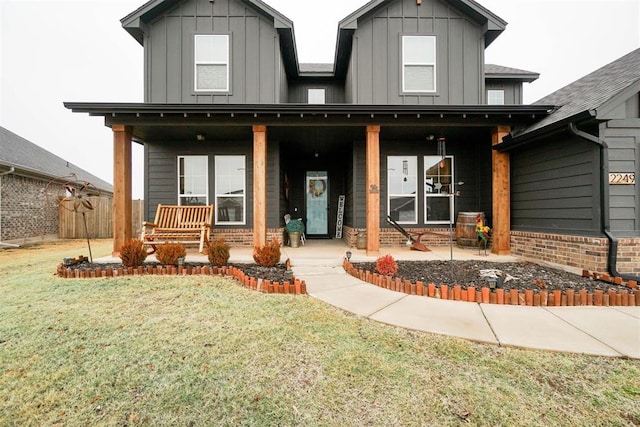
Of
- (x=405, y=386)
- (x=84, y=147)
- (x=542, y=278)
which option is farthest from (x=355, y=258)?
(x=84, y=147)

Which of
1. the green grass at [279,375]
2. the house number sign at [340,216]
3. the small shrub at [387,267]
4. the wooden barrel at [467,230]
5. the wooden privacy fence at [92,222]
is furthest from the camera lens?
the wooden privacy fence at [92,222]

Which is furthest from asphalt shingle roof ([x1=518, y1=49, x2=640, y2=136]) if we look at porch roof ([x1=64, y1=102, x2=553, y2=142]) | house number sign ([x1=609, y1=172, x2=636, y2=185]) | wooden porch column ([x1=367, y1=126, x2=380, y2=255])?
wooden porch column ([x1=367, y1=126, x2=380, y2=255])

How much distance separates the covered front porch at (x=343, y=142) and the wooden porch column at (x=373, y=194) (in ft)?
0.07

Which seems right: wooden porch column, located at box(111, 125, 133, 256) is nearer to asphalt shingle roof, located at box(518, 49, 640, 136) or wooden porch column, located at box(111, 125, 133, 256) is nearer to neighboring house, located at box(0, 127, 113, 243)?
neighboring house, located at box(0, 127, 113, 243)

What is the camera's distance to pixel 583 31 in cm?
2325

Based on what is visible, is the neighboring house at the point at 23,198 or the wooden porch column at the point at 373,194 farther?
the neighboring house at the point at 23,198

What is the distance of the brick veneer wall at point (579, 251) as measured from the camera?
13.5 feet

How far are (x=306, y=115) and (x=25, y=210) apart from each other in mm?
10847

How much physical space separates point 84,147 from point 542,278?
45.7 metres

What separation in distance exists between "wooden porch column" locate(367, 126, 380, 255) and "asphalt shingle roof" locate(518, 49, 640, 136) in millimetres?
2811

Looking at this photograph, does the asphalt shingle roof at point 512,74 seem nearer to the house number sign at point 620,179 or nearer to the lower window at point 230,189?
the house number sign at point 620,179

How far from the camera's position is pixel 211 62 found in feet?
23.0

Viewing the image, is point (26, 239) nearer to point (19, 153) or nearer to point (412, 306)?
point (19, 153)

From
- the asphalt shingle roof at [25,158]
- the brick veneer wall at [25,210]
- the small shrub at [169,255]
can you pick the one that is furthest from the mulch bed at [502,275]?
the asphalt shingle roof at [25,158]
